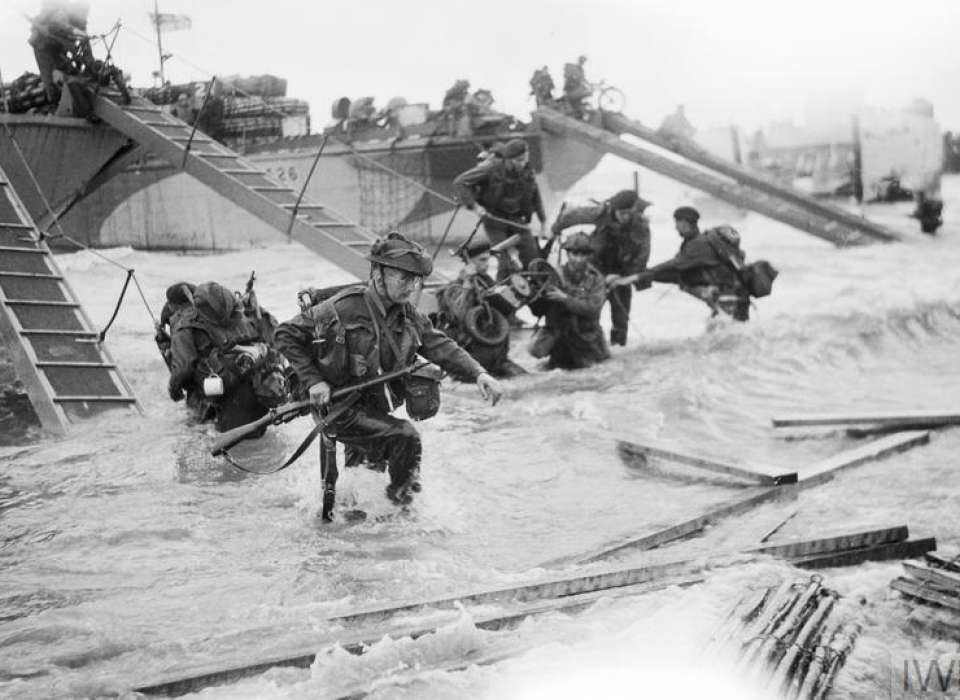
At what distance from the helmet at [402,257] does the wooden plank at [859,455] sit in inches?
112

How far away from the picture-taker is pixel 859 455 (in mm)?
6945

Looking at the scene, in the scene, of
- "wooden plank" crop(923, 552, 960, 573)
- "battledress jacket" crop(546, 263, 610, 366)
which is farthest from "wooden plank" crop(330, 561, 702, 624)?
"battledress jacket" crop(546, 263, 610, 366)

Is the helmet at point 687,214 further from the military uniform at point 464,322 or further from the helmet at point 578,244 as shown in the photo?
the military uniform at point 464,322

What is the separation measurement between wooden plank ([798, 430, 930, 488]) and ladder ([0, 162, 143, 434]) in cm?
581

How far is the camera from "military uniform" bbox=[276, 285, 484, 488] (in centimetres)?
565

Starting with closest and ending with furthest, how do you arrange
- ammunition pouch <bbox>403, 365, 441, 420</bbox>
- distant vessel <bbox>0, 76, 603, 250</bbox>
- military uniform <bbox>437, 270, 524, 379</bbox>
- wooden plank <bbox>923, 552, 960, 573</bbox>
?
wooden plank <bbox>923, 552, 960, 573</bbox>, ammunition pouch <bbox>403, 365, 441, 420</bbox>, military uniform <bbox>437, 270, 524, 379</bbox>, distant vessel <bbox>0, 76, 603, 250</bbox>

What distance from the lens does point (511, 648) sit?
13.6ft

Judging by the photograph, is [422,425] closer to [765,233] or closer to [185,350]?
[185,350]

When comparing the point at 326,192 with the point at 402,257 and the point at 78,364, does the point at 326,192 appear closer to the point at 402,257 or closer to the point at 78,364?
the point at 78,364

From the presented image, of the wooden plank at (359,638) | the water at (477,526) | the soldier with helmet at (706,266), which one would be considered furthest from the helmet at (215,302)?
the soldier with helmet at (706,266)

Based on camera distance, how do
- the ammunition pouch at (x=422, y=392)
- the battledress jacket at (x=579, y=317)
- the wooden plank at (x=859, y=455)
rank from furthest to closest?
the battledress jacket at (x=579, y=317) → the wooden plank at (x=859, y=455) → the ammunition pouch at (x=422, y=392)

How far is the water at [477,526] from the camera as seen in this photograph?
13.5 feet

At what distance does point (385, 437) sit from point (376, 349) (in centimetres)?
53

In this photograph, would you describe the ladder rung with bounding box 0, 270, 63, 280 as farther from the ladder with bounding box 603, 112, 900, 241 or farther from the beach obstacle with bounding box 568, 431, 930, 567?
the ladder with bounding box 603, 112, 900, 241
